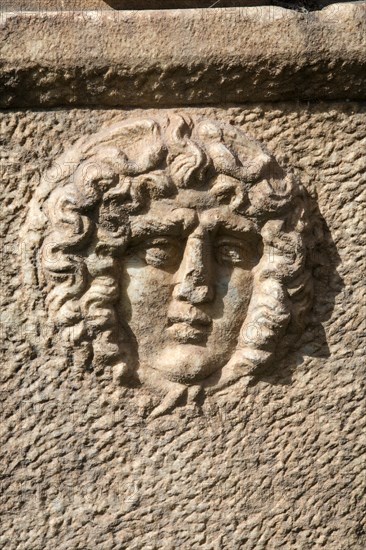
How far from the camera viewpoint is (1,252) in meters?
1.33

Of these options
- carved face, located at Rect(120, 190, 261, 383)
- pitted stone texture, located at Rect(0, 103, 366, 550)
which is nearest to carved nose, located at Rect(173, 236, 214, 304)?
carved face, located at Rect(120, 190, 261, 383)

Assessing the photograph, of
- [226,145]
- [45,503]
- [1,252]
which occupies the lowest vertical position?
[45,503]

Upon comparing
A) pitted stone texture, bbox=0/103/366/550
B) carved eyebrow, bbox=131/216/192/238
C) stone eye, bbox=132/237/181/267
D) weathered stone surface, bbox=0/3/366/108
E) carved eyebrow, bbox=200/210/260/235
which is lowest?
pitted stone texture, bbox=0/103/366/550

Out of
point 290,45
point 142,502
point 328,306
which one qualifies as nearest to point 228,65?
point 290,45

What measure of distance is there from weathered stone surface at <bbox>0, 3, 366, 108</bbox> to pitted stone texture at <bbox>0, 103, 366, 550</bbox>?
45 millimetres

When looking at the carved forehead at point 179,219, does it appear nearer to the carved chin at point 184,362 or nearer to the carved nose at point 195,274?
the carved nose at point 195,274

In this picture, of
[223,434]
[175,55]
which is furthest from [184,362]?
[175,55]

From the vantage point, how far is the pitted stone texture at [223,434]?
1.37 m

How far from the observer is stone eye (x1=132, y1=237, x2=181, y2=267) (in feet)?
4.32

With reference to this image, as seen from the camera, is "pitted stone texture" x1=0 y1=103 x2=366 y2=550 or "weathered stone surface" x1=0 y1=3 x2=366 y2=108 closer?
"weathered stone surface" x1=0 y1=3 x2=366 y2=108

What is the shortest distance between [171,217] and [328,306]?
337 millimetres

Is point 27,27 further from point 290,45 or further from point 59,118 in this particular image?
point 290,45

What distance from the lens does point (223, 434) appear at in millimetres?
1469

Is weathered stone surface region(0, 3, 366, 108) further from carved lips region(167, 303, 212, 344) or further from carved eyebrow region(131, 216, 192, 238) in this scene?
carved lips region(167, 303, 212, 344)
